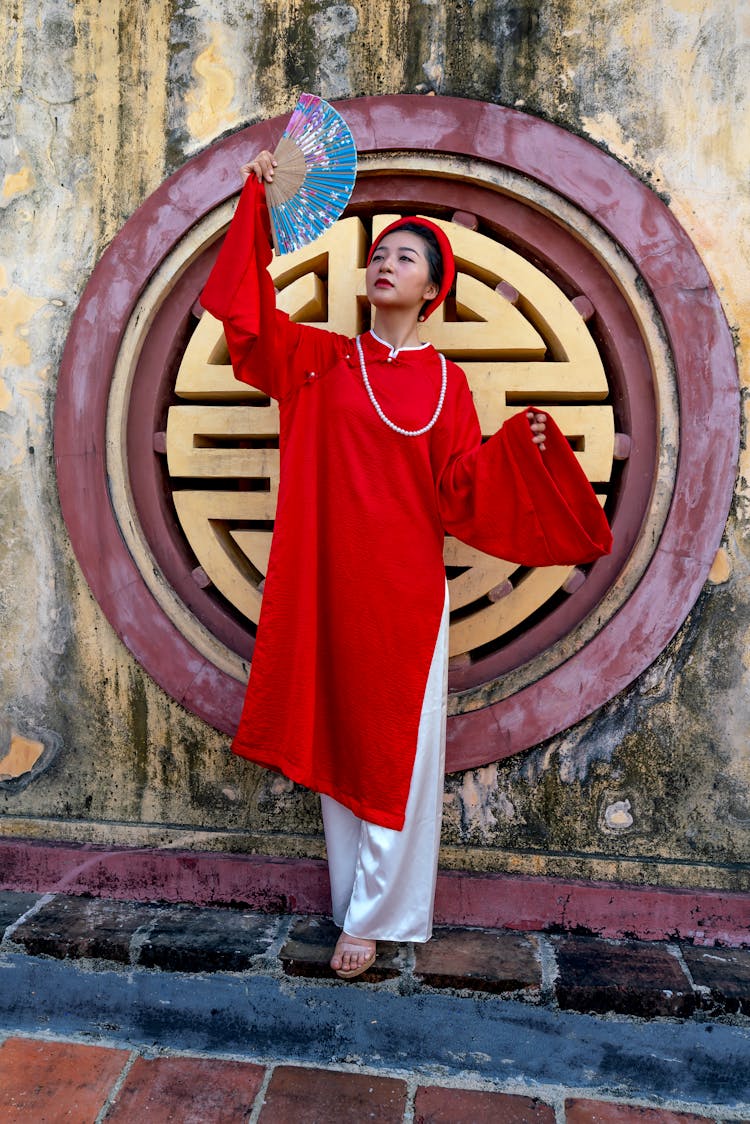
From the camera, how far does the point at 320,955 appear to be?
219 cm

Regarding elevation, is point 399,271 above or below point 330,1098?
above

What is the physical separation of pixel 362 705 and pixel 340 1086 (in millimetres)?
824

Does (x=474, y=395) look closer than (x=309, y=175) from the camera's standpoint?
No

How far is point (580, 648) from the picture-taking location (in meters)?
2.37

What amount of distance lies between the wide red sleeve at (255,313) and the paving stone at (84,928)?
1427 mm

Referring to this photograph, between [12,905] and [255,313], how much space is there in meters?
1.74

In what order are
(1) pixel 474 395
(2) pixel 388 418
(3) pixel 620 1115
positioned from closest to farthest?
(3) pixel 620 1115
(2) pixel 388 418
(1) pixel 474 395

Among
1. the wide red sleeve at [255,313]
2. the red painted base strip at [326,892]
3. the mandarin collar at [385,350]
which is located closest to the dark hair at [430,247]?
the mandarin collar at [385,350]

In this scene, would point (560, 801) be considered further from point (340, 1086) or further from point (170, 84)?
point (170, 84)

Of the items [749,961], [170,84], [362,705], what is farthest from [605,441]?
[170,84]

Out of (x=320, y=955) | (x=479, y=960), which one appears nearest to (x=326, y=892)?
(x=320, y=955)

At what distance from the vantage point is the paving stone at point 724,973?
204 cm

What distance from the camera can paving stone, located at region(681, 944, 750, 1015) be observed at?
204 cm

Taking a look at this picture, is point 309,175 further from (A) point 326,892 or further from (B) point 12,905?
(B) point 12,905
